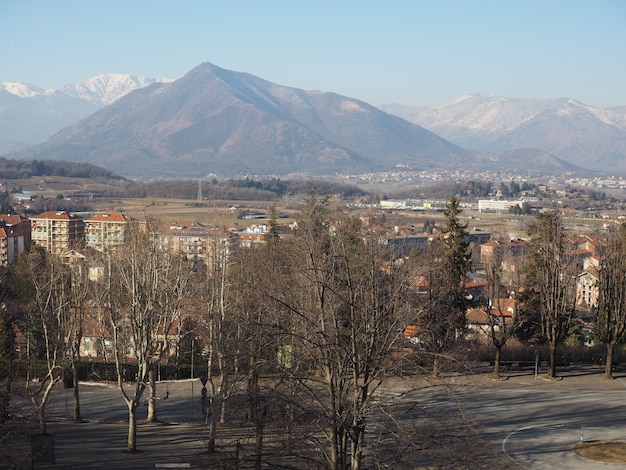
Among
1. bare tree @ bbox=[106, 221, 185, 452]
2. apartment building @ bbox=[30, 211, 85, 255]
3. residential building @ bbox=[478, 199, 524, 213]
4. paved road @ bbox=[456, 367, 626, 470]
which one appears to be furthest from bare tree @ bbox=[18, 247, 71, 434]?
residential building @ bbox=[478, 199, 524, 213]

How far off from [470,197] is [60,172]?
74543 millimetres

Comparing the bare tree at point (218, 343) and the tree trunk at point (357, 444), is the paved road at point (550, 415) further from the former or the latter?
the tree trunk at point (357, 444)

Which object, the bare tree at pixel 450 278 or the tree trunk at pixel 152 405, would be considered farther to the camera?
the bare tree at pixel 450 278

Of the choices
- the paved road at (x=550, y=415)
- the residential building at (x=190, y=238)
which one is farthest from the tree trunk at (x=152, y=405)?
the residential building at (x=190, y=238)

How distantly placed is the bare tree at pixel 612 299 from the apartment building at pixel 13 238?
37.3 meters

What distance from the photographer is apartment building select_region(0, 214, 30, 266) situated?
5536cm

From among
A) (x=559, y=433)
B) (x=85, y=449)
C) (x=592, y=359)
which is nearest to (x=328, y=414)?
(x=85, y=449)

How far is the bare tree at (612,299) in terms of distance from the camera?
85.6 ft

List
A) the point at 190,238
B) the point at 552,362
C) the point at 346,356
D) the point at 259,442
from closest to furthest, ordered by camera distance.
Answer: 1. the point at 346,356
2. the point at 259,442
3. the point at 552,362
4. the point at 190,238

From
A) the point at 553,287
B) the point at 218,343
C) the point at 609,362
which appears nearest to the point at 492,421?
the point at 553,287

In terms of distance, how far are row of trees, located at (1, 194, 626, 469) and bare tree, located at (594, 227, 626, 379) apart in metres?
0.07

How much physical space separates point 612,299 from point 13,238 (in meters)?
42.4

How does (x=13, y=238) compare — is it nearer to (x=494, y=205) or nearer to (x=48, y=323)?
(x=48, y=323)

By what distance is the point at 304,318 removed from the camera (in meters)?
11.1
